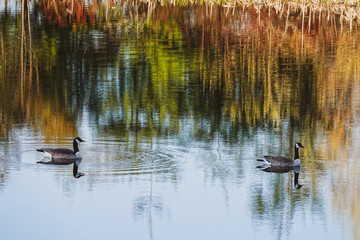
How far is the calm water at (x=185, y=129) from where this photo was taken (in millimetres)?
11328

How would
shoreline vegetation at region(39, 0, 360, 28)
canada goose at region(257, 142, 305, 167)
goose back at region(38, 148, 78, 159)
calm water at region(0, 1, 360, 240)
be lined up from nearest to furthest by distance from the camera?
1. calm water at region(0, 1, 360, 240)
2. canada goose at region(257, 142, 305, 167)
3. goose back at region(38, 148, 78, 159)
4. shoreline vegetation at region(39, 0, 360, 28)

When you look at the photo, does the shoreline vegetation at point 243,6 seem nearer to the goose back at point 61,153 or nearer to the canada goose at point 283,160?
the canada goose at point 283,160

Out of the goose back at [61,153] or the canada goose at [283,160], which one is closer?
the canada goose at [283,160]

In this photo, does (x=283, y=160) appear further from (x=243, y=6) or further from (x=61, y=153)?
(x=243, y=6)

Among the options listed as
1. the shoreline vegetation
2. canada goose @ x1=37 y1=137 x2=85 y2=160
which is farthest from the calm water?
the shoreline vegetation

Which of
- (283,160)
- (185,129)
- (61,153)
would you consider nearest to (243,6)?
(185,129)

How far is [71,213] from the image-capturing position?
1125cm

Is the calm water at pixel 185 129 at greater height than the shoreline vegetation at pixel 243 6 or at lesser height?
lesser

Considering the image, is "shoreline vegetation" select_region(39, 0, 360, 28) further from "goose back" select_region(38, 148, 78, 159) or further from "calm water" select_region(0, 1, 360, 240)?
"goose back" select_region(38, 148, 78, 159)

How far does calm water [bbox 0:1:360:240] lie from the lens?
446 inches

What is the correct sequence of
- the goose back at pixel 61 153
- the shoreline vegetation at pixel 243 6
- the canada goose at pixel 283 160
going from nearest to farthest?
1. the canada goose at pixel 283 160
2. the goose back at pixel 61 153
3. the shoreline vegetation at pixel 243 6

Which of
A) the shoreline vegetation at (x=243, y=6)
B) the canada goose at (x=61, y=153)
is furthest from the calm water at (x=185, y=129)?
the shoreline vegetation at (x=243, y=6)

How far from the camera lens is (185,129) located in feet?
55.4

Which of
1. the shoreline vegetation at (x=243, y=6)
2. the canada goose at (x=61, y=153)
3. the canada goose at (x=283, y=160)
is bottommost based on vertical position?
the canada goose at (x=283, y=160)
